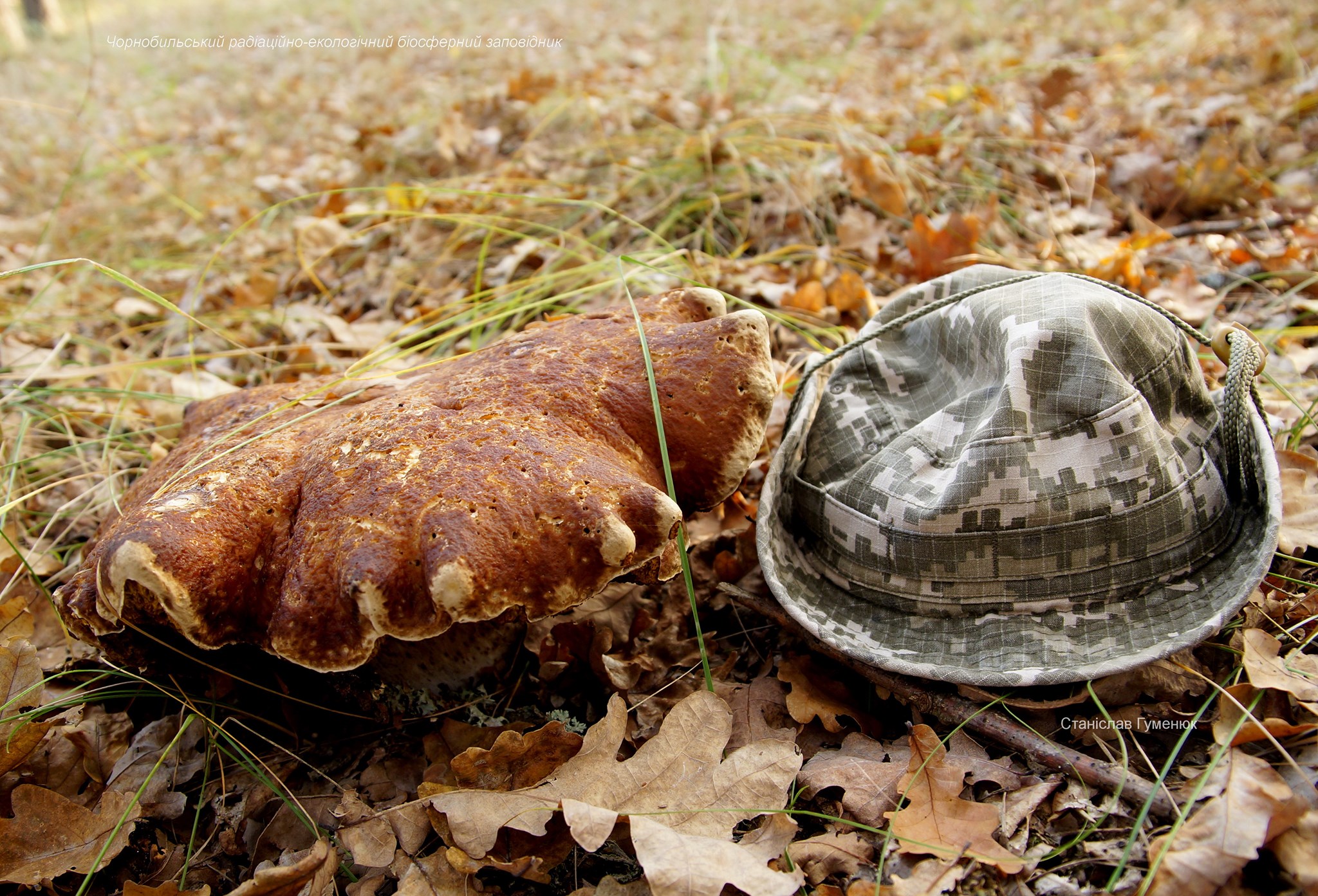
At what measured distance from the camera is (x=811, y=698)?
1917mm

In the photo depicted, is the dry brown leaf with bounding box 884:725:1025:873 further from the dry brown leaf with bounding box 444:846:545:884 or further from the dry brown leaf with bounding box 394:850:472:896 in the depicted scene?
the dry brown leaf with bounding box 394:850:472:896

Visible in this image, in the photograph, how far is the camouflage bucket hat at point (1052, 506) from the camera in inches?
Result: 66.2

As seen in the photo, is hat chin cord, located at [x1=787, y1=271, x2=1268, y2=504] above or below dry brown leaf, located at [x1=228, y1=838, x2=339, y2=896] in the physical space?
above

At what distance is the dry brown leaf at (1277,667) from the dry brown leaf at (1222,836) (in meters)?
0.22

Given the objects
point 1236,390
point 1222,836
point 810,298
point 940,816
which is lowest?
point 940,816

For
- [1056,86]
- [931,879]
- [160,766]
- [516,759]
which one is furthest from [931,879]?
[1056,86]

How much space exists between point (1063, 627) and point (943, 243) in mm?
2013

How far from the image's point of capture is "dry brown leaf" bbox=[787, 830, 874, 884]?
1555mm

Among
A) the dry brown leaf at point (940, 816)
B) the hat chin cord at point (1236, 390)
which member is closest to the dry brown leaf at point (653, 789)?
the dry brown leaf at point (940, 816)

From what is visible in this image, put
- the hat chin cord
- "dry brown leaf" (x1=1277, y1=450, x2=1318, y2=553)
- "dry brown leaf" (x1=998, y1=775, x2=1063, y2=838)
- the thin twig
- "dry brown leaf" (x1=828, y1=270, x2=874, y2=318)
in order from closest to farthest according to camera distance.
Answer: "dry brown leaf" (x1=998, y1=775, x2=1063, y2=838), the hat chin cord, "dry brown leaf" (x1=1277, y1=450, x2=1318, y2=553), "dry brown leaf" (x1=828, y1=270, x2=874, y2=318), the thin twig

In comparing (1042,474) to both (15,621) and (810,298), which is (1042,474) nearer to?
(810,298)

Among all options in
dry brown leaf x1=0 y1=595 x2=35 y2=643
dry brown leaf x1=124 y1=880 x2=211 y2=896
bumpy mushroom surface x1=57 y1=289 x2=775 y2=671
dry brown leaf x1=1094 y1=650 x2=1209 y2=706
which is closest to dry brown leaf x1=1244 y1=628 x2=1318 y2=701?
dry brown leaf x1=1094 y1=650 x2=1209 y2=706

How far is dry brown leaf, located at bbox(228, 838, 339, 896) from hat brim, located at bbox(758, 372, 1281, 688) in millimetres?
1144

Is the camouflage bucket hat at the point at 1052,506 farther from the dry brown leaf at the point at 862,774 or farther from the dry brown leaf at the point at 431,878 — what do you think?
the dry brown leaf at the point at 431,878
